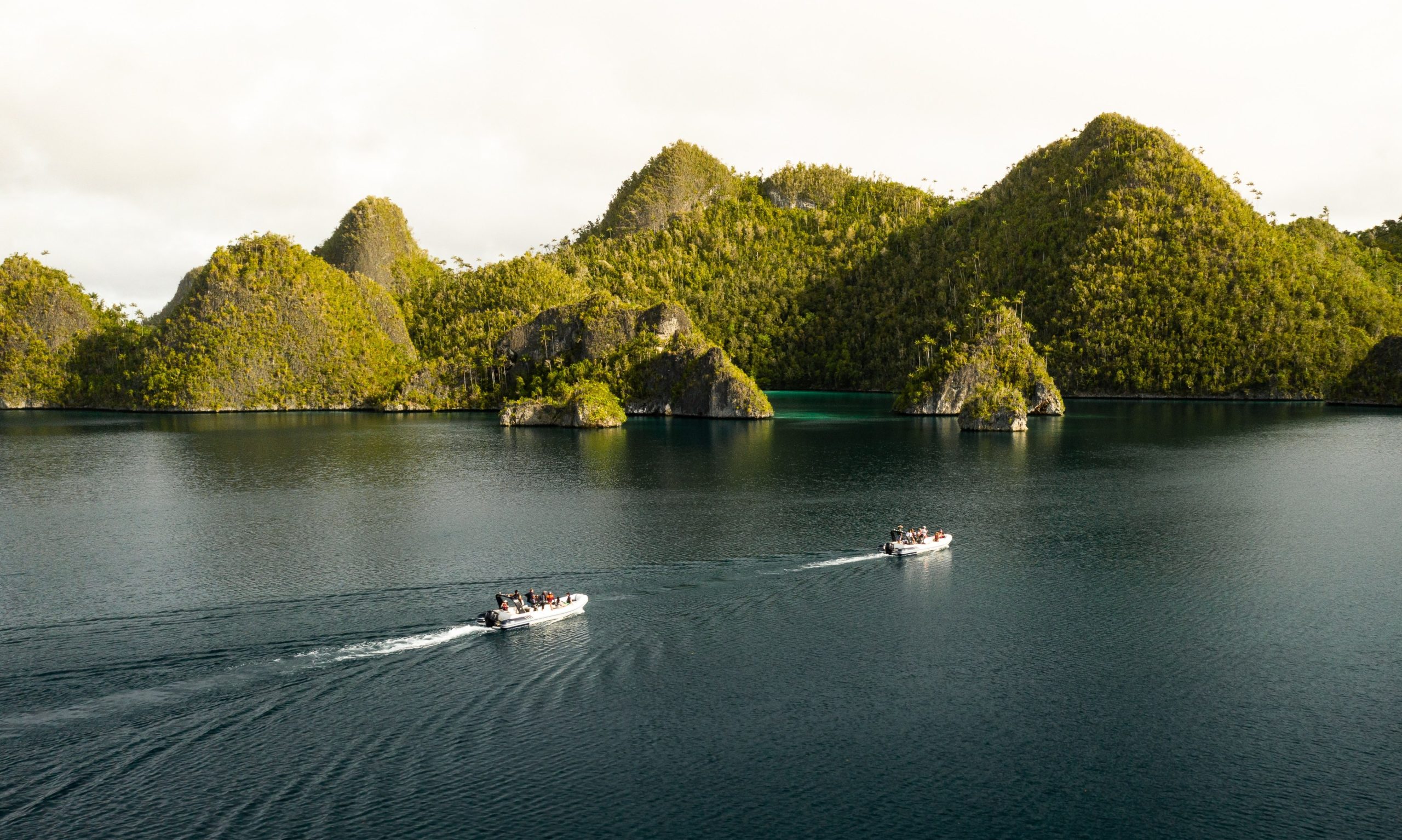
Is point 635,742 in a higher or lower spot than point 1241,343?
lower

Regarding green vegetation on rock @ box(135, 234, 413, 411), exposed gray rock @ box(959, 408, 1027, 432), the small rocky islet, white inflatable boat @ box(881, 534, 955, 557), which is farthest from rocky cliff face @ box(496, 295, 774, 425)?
white inflatable boat @ box(881, 534, 955, 557)

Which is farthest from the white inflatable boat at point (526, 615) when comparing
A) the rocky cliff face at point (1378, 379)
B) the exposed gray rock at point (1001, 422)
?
the rocky cliff face at point (1378, 379)

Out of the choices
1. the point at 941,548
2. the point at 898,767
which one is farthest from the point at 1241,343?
the point at 898,767

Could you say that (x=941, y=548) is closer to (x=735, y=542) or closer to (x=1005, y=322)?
(x=735, y=542)

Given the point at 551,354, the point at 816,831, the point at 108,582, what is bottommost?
the point at 816,831

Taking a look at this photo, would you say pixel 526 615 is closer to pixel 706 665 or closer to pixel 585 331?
pixel 706 665

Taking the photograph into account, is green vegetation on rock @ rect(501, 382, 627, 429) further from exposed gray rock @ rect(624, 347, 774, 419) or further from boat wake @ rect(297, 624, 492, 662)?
boat wake @ rect(297, 624, 492, 662)
